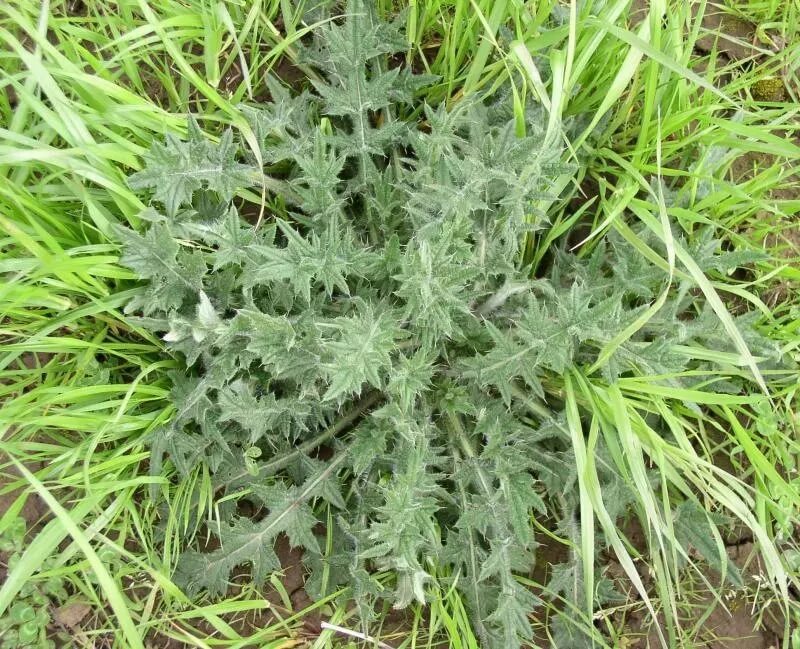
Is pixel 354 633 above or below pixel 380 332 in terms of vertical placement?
below

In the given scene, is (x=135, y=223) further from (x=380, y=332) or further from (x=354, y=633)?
(x=354, y=633)

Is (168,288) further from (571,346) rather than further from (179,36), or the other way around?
(571,346)

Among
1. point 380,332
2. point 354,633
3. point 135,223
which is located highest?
point 135,223

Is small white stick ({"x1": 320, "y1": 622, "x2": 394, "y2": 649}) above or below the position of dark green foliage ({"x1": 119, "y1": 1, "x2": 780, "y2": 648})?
below

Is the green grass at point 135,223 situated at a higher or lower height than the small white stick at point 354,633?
higher

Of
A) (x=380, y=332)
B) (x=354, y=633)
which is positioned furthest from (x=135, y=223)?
(x=354, y=633)

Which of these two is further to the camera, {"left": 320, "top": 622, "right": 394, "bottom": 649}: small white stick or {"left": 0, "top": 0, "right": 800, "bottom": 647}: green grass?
{"left": 320, "top": 622, "right": 394, "bottom": 649}: small white stick
